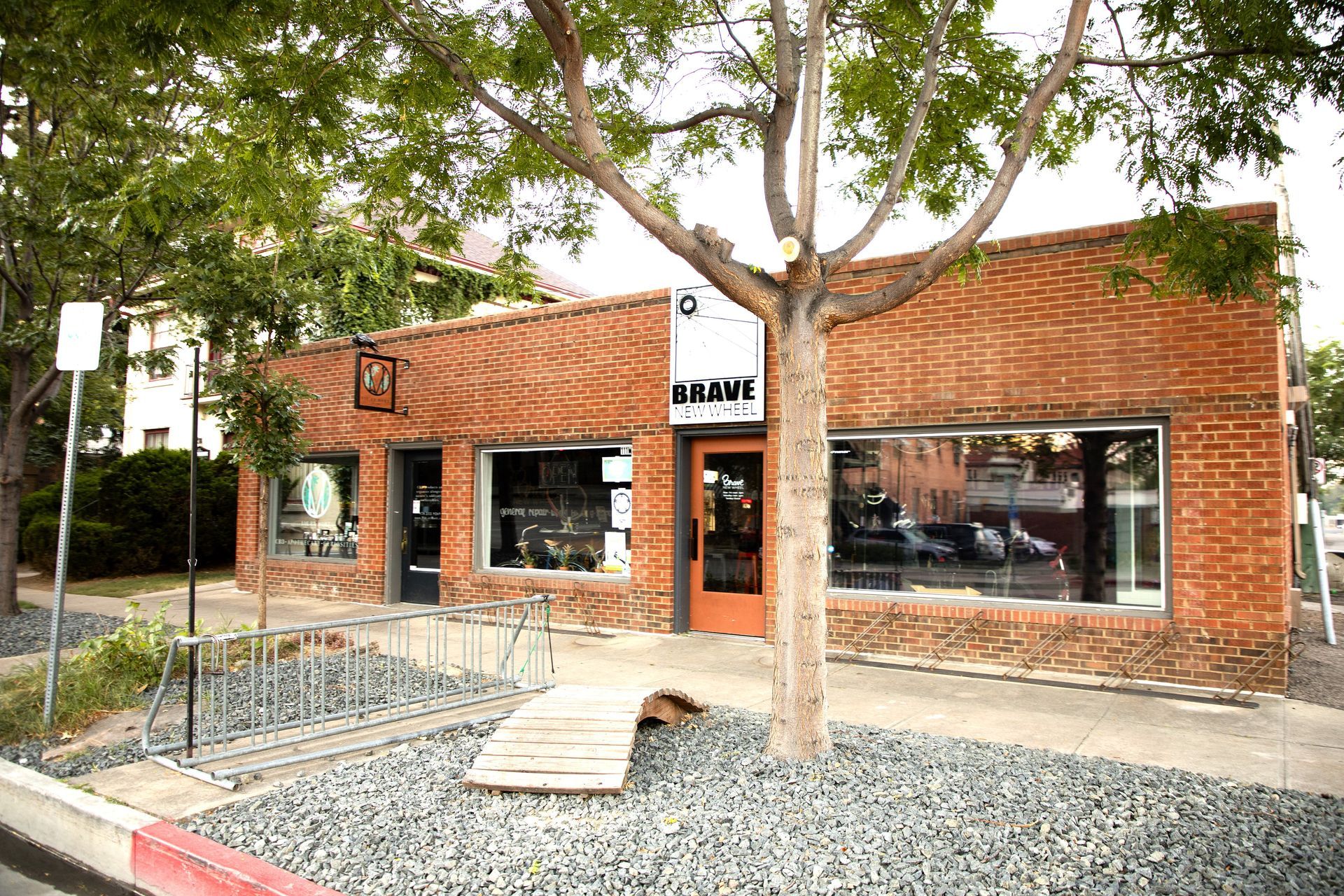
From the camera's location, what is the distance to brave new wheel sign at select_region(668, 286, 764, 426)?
9.93 metres

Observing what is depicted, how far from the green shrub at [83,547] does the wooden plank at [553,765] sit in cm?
1620

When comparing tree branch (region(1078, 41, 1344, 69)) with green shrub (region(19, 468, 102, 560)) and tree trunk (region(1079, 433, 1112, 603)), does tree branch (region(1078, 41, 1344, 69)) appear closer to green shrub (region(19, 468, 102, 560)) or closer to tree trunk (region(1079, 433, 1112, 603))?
tree trunk (region(1079, 433, 1112, 603))

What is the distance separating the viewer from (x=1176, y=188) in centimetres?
672

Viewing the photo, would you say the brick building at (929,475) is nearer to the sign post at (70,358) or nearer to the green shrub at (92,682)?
the green shrub at (92,682)

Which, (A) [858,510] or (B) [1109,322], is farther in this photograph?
(A) [858,510]

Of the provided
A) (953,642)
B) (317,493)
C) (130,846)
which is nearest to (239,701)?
(130,846)

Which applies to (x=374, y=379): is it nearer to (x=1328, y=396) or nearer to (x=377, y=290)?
(x=377, y=290)

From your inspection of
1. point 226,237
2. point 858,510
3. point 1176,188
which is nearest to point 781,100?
point 1176,188

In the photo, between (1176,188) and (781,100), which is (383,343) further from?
(1176,188)

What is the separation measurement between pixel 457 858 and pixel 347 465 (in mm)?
11243

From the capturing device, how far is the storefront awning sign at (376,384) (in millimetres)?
12375

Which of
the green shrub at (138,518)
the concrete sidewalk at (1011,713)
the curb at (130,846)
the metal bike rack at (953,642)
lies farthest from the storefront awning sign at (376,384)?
the metal bike rack at (953,642)

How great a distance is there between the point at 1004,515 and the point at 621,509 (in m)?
4.75

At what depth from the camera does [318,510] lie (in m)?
14.7
